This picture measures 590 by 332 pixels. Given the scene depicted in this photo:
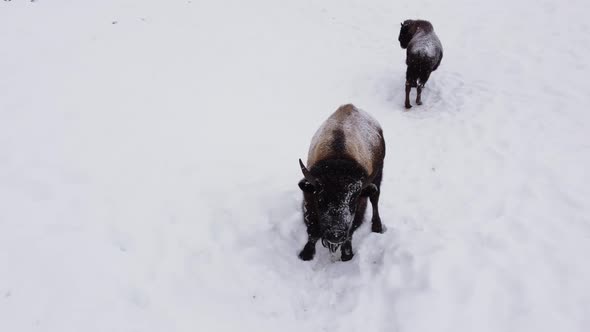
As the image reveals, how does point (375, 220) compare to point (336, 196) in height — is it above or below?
below

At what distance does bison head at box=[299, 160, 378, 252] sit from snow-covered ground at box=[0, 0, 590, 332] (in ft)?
3.40

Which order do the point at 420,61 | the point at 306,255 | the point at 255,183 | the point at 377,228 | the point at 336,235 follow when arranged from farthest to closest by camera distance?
the point at 420,61
the point at 255,183
the point at 377,228
the point at 306,255
the point at 336,235

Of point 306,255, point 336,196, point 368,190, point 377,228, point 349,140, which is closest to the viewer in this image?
point 336,196

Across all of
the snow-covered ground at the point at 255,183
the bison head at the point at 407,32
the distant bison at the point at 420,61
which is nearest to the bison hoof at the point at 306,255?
the snow-covered ground at the point at 255,183

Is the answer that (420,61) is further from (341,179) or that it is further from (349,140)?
(341,179)

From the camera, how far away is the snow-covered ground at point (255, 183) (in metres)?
4.20

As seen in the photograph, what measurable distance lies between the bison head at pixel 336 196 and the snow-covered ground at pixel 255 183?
1.04 m

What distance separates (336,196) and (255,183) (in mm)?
2507

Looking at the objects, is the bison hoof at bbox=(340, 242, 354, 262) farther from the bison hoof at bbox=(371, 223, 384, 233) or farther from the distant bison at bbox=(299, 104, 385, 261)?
the bison hoof at bbox=(371, 223, 384, 233)

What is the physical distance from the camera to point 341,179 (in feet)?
14.3

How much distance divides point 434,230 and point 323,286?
1992 millimetres

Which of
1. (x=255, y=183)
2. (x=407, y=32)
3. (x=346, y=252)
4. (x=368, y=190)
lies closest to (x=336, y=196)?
(x=368, y=190)

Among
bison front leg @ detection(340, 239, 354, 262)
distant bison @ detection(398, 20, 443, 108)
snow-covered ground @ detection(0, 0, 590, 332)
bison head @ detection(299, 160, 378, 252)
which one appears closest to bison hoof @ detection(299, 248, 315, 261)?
snow-covered ground @ detection(0, 0, 590, 332)

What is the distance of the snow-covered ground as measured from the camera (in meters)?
4.20
